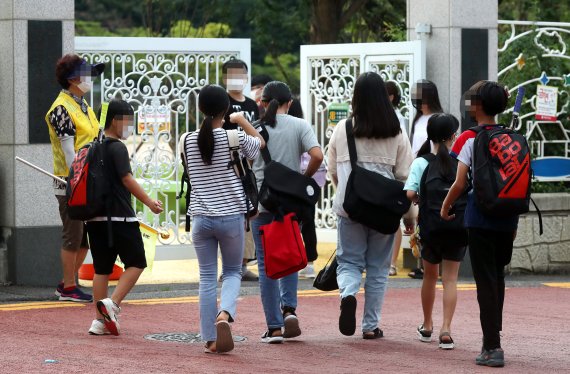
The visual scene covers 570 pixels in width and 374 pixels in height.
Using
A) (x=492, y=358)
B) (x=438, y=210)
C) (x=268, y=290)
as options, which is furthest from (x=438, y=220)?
(x=268, y=290)

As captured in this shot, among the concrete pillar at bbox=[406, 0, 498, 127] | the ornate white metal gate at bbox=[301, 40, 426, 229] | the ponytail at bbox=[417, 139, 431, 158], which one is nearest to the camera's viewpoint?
the ponytail at bbox=[417, 139, 431, 158]

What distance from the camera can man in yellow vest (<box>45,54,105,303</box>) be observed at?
1062cm

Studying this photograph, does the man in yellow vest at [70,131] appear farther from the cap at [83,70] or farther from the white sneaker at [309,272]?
the white sneaker at [309,272]

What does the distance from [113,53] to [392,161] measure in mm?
4301

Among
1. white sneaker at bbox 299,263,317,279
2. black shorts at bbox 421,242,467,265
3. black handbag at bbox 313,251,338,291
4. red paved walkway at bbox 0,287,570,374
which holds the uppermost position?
black shorts at bbox 421,242,467,265

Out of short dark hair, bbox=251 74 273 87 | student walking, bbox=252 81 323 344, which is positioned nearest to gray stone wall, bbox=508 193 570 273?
short dark hair, bbox=251 74 273 87

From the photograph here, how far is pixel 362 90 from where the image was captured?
29.1 feet

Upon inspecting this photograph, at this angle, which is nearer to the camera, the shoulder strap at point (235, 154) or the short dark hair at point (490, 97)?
the short dark hair at point (490, 97)

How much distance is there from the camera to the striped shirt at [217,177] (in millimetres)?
8438

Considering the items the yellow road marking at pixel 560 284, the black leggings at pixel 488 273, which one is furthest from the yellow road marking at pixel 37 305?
the yellow road marking at pixel 560 284

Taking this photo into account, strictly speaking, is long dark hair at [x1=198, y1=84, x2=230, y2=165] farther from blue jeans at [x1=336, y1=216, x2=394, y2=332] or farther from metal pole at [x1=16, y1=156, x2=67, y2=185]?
metal pole at [x1=16, y1=156, x2=67, y2=185]

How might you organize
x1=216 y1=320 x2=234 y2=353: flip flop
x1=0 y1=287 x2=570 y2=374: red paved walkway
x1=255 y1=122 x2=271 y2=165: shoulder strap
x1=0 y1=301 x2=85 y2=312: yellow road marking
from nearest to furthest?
x1=0 y1=287 x2=570 y2=374: red paved walkway, x1=216 y1=320 x2=234 y2=353: flip flop, x1=255 y1=122 x2=271 y2=165: shoulder strap, x1=0 y1=301 x2=85 y2=312: yellow road marking

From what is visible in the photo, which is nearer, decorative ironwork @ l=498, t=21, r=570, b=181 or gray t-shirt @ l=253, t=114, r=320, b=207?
gray t-shirt @ l=253, t=114, r=320, b=207

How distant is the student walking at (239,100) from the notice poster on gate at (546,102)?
3.38m
